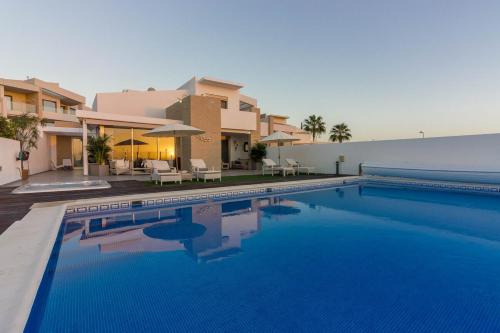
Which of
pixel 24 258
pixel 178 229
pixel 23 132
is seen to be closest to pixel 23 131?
pixel 23 132

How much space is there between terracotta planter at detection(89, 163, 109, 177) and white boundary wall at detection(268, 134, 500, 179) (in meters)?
12.6

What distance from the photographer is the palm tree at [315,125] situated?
3528 cm

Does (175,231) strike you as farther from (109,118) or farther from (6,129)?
(6,129)

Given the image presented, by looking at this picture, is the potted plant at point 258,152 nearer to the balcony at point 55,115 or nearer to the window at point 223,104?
the window at point 223,104

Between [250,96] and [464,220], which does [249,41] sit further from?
[464,220]

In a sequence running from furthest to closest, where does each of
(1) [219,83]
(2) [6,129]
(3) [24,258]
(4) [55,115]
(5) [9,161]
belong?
(4) [55,115]
(1) [219,83]
(2) [6,129]
(5) [9,161]
(3) [24,258]

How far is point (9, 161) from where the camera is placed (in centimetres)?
1052

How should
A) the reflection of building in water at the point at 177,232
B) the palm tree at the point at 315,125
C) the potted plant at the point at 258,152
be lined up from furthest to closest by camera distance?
the palm tree at the point at 315,125 < the potted plant at the point at 258,152 < the reflection of building in water at the point at 177,232

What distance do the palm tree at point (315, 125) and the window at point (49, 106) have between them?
30.2 m

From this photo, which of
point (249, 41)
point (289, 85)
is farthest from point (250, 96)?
point (249, 41)

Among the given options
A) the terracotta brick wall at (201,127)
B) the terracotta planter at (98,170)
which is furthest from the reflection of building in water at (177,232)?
the terracotta brick wall at (201,127)

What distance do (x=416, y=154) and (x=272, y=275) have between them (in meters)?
12.9

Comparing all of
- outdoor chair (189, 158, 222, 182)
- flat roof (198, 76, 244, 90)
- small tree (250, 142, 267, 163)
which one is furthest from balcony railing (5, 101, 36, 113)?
small tree (250, 142, 267, 163)

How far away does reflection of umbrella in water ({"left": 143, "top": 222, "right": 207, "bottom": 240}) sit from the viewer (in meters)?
5.10
